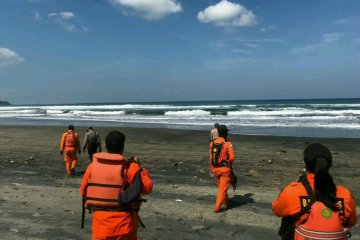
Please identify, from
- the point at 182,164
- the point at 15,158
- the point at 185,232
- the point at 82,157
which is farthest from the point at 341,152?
the point at 15,158

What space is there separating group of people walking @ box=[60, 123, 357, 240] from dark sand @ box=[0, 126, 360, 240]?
8.80 ft

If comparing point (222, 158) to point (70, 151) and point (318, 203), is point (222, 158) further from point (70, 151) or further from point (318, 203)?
point (70, 151)

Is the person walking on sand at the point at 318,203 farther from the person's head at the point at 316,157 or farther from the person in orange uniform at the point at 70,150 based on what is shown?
the person in orange uniform at the point at 70,150

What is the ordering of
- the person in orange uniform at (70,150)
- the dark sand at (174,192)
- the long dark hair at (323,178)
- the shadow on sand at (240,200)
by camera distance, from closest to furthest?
the long dark hair at (323,178) < the dark sand at (174,192) < the shadow on sand at (240,200) < the person in orange uniform at (70,150)

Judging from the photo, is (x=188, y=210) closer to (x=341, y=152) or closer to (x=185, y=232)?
(x=185, y=232)

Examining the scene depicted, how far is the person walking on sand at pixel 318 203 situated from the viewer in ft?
9.97

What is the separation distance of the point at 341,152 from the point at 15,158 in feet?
45.1

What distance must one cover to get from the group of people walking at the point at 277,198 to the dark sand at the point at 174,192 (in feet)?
8.80

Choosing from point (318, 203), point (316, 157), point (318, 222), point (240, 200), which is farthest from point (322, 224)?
point (240, 200)

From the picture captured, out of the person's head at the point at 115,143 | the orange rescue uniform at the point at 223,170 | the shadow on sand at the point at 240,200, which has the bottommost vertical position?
the shadow on sand at the point at 240,200

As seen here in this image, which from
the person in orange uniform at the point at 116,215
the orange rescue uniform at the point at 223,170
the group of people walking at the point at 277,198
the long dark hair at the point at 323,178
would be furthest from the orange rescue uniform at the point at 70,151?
the long dark hair at the point at 323,178

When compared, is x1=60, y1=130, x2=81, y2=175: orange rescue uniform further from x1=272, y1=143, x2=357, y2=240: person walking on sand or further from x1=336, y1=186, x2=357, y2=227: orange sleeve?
x1=336, y1=186, x2=357, y2=227: orange sleeve

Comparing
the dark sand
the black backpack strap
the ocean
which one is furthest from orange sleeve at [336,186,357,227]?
the ocean

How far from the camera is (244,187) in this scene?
33.3ft
